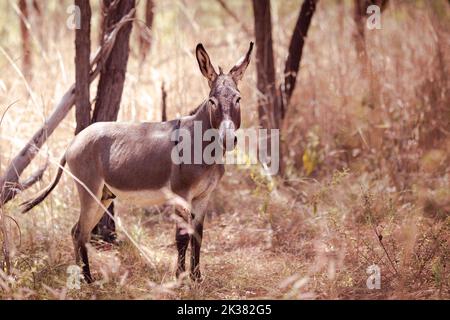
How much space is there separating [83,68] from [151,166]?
52.4 inches

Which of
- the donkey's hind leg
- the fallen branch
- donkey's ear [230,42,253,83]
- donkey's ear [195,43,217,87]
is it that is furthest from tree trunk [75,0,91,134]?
donkey's ear [230,42,253,83]

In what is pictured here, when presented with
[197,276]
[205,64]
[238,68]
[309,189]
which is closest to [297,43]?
[309,189]

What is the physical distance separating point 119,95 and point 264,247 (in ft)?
6.55

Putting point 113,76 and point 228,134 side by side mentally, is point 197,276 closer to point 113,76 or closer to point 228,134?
point 228,134

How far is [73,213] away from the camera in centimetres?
623

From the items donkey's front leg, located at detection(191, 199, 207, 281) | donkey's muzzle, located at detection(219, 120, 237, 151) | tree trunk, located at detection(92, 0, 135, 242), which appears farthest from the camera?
tree trunk, located at detection(92, 0, 135, 242)

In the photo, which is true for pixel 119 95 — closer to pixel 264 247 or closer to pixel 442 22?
pixel 264 247

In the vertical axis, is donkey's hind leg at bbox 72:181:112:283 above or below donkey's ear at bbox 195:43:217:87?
below

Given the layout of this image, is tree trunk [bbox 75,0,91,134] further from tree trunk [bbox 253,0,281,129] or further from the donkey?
tree trunk [bbox 253,0,281,129]

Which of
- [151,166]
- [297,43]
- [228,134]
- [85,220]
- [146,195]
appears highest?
[297,43]

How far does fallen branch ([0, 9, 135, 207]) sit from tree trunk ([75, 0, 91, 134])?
6.2 inches

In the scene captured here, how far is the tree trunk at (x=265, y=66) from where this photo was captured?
22.8 feet

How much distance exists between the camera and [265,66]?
7.06 m

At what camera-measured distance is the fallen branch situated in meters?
5.50
